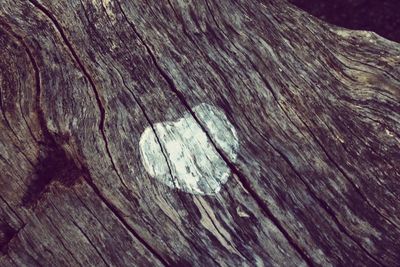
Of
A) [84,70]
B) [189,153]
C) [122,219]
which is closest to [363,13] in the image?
[189,153]

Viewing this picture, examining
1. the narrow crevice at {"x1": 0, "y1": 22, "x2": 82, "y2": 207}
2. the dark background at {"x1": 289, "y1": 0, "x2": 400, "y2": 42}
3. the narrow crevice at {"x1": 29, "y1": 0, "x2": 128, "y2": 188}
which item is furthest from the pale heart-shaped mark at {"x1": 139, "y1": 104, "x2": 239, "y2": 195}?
the dark background at {"x1": 289, "y1": 0, "x2": 400, "y2": 42}

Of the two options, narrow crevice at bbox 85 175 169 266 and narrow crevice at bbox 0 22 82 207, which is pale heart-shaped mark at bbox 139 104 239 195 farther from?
narrow crevice at bbox 0 22 82 207

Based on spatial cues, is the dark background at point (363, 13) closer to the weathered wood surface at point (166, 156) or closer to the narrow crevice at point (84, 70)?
the weathered wood surface at point (166, 156)

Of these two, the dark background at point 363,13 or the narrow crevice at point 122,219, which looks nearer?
the narrow crevice at point 122,219

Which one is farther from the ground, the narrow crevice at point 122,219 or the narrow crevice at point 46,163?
the narrow crevice at point 46,163

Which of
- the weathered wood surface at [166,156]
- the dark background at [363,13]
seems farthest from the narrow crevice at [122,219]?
the dark background at [363,13]

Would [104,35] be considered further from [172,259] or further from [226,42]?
[172,259]
